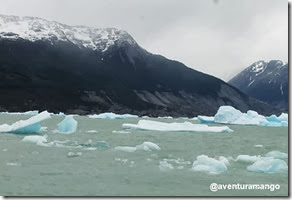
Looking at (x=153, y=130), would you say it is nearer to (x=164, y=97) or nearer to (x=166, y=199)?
(x=166, y=199)

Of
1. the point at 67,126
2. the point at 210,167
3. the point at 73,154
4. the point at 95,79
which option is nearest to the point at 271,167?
the point at 210,167

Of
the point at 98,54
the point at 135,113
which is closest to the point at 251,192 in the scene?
the point at 135,113

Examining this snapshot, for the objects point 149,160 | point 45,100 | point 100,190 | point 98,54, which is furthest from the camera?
point 98,54

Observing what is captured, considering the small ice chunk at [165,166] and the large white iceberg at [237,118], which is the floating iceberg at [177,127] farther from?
the small ice chunk at [165,166]

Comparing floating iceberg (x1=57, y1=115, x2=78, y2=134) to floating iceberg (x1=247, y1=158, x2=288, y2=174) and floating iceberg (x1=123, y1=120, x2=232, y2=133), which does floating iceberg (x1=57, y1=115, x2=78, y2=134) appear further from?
floating iceberg (x1=247, y1=158, x2=288, y2=174)

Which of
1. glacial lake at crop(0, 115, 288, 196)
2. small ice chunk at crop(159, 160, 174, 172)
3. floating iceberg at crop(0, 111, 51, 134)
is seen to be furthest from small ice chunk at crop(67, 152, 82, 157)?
floating iceberg at crop(0, 111, 51, 134)

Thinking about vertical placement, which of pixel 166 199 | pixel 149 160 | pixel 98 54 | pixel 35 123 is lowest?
pixel 166 199

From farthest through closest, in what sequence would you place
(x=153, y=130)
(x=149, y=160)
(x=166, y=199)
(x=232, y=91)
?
1. (x=232, y=91)
2. (x=153, y=130)
3. (x=149, y=160)
4. (x=166, y=199)

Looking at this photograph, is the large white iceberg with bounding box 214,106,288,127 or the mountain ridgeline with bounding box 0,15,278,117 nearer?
the large white iceberg with bounding box 214,106,288,127
